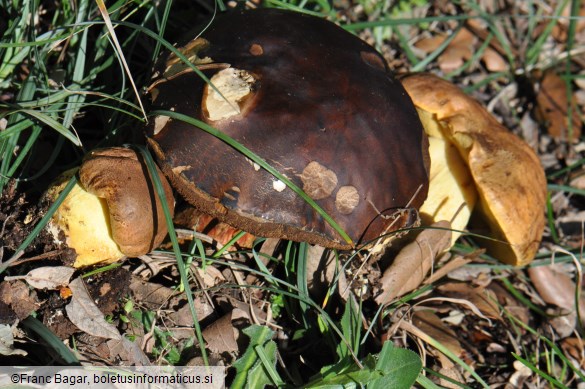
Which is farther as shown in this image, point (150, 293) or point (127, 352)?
point (150, 293)

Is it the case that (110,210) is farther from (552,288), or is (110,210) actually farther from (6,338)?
(552,288)

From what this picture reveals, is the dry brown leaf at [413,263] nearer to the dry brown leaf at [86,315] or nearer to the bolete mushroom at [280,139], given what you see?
the bolete mushroom at [280,139]

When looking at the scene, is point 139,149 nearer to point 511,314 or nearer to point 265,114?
point 265,114

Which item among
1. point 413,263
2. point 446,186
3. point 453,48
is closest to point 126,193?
A: point 413,263

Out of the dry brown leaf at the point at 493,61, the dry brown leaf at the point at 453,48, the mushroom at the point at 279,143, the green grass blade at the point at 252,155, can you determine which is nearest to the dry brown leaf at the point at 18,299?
the mushroom at the point at 279,143

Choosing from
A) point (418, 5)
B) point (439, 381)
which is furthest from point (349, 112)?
point (418, 5)

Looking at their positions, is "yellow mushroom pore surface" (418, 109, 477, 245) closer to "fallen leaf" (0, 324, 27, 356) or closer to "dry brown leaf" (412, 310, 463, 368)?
"dry brown leaf" (412, 310, 463, 368)

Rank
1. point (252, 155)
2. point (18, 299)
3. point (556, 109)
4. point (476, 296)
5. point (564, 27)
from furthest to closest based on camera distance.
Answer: point (564, 27) < point (556, 109) < point (476, 296) < point (18, 299) < point (252, 155)
